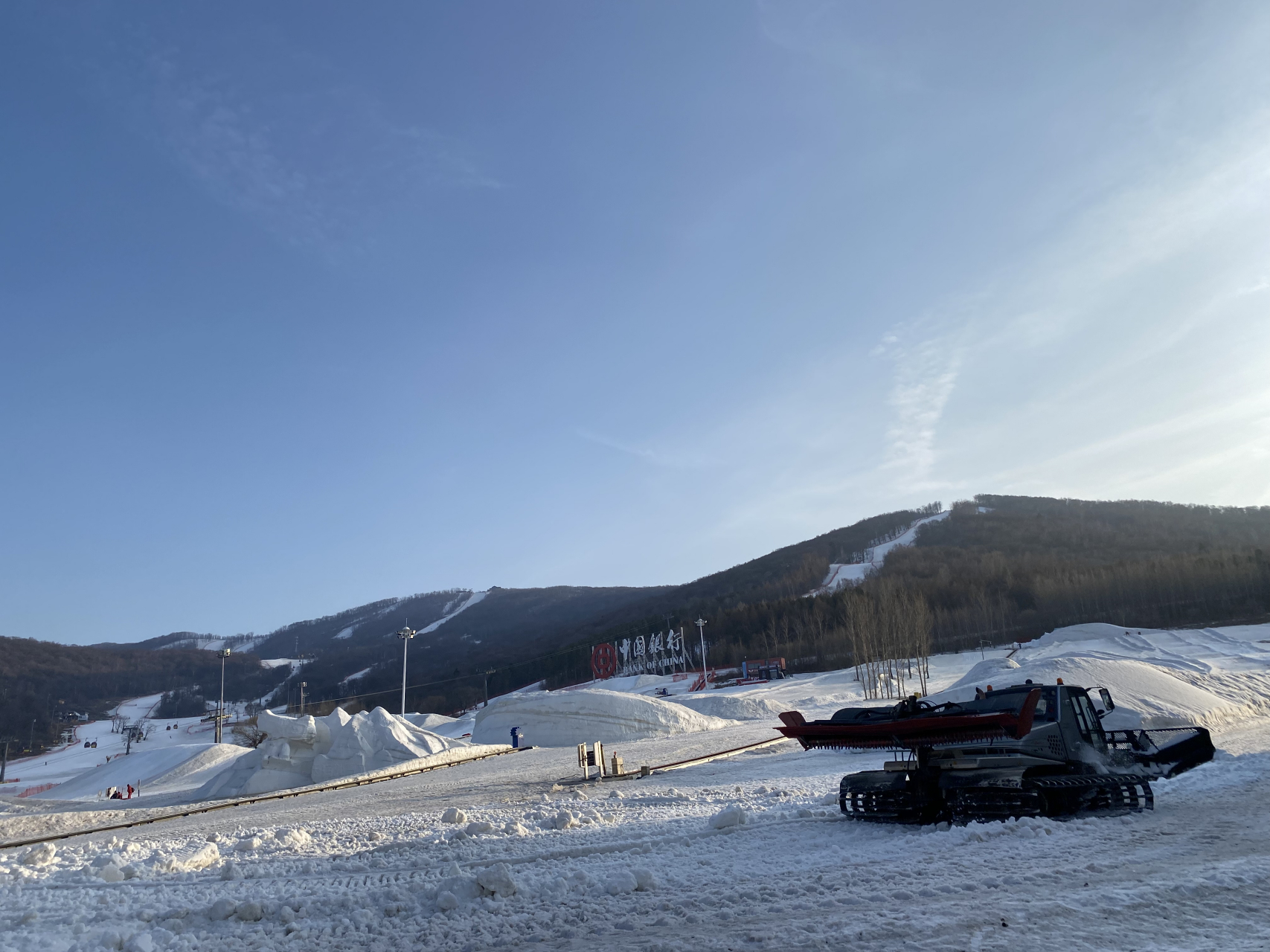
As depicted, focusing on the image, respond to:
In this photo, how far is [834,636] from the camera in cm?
7544

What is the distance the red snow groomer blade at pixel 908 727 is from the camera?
26.7 feet

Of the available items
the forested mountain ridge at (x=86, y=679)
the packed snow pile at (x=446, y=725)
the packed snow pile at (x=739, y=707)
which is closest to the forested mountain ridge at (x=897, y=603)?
the forested mountain ridge at (x=86, y=679)

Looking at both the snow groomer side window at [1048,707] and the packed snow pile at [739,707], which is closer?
the snow groomer side window at [1048,707]

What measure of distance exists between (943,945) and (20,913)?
8259 mm

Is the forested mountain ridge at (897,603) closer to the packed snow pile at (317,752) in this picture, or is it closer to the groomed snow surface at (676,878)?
the packed snow pile at (317,752)

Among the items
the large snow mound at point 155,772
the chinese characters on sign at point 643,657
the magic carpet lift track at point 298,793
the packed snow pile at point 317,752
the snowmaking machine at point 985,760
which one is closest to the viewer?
the snowmaking machine at point 985,760

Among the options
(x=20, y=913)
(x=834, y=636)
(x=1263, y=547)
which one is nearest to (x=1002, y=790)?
(x=20, y=913)

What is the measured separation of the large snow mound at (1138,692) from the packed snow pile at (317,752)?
20.1 m

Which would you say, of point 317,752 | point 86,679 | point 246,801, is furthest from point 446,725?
point 86,679

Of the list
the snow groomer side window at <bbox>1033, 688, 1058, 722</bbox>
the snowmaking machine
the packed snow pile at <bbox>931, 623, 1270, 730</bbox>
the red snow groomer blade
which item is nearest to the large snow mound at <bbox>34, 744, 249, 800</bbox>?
the packed snow pile at <bbox>931, 623, 1270, 730</bbox>

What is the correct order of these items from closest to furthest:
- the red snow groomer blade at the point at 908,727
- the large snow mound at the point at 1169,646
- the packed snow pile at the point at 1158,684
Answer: the red snow groomer blade at the point at 908,727, the packed snow pile at the point at 1158,684, the large snow mound at the point at 1169,646

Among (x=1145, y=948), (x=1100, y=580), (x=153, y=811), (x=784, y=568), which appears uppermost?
(x=784, y=568)

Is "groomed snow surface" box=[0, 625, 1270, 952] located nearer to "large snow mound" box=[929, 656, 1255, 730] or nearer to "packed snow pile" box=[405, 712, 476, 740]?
"large snow mound" box=[929, 656, 1255, 730]

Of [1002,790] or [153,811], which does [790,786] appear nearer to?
[1002,790]
